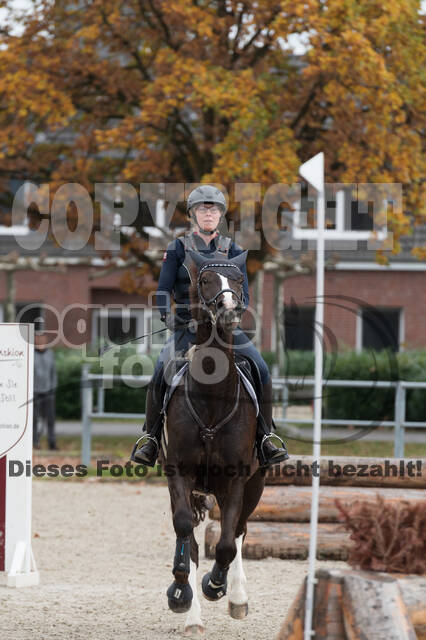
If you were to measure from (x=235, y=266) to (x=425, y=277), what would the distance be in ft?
74.0

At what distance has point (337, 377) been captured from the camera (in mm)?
21375

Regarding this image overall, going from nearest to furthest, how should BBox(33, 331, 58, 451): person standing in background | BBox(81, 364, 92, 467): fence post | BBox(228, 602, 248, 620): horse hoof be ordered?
BBox(228, 602, 248, 620): horse hoof → BBox(81, 364, 92, 467): fence post → BBox(33, 331, 58, 451): person standing in background

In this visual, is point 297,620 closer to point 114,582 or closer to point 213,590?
point 213,590

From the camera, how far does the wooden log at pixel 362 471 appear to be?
9.28 m

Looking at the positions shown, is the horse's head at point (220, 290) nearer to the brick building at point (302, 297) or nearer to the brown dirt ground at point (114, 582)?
the brown dirt ground at point (114, 582)

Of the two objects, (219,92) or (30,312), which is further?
(30,312)

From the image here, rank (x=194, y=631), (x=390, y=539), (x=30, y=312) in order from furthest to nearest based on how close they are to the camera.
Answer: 1. (x=30, y=312)
2. (x=194, y=631)
3. (x=390, y=539)

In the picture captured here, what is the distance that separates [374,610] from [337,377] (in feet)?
55.8

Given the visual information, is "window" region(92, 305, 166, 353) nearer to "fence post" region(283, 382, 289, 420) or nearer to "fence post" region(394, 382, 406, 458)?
"fence post" region(283, 382, 289, 420)

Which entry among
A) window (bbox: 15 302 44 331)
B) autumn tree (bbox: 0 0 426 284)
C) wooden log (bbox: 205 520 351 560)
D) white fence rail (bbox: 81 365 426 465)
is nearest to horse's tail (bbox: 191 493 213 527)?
wooden log (bbox: 205 520 351 560)

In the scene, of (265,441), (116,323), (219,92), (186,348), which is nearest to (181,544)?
(265,441)

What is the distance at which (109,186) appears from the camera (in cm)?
1666

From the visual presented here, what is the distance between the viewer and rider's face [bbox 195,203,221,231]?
6602mm

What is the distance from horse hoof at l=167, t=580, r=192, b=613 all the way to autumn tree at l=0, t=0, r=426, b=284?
342 inches
